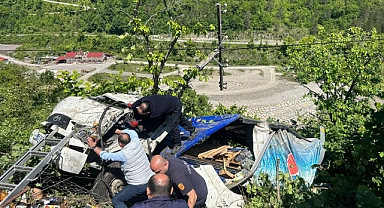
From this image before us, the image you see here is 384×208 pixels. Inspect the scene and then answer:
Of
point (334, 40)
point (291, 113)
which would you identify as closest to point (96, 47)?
point (291, 113)

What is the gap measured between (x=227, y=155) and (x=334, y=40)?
10.8m

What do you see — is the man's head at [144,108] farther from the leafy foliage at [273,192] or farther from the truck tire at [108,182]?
the leafy foliage at [273,192]

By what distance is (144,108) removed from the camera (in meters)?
6.82

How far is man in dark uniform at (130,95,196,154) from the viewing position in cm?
688

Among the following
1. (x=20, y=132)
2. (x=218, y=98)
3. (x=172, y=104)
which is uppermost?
(x=172, y=104)

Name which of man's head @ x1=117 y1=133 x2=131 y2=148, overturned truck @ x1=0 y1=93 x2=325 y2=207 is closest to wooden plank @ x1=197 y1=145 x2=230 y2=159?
overturned truck @ x1=0 y1=93 x2=325 y2=207

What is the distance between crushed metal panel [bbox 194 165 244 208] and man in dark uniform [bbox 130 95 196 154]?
82cm

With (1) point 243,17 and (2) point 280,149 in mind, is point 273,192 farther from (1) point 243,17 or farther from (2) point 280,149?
(1) point 243,17

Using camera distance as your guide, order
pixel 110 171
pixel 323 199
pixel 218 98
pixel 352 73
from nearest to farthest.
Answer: pixel 323 199, pixel 110 171, pixel 352 73, pixel 218 98

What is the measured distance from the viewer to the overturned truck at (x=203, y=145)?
6.84 meters

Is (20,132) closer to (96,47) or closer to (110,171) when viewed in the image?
(110,171)

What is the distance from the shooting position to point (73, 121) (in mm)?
7340

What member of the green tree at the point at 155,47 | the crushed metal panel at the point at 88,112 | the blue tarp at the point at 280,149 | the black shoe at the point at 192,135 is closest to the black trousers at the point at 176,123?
the blue tarp at the point at 280,149

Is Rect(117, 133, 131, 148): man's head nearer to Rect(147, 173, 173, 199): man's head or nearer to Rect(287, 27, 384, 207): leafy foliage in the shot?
Rect(147, 173, 173, 199): man's head
